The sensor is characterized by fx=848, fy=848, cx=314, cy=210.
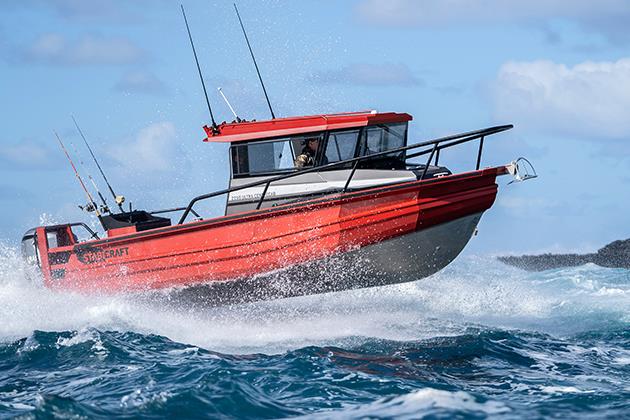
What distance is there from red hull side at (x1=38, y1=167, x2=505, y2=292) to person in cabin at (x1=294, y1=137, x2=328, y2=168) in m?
0.83

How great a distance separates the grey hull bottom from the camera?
39.8ft

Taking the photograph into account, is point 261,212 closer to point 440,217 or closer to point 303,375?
point 440,217

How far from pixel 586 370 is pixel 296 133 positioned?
527 cm

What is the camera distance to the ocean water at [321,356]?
312 inches

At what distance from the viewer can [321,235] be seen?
1202 centimetres

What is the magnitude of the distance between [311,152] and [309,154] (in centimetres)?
4

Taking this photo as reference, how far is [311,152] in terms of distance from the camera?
12.5 metres

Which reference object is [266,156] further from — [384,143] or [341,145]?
[384,143]

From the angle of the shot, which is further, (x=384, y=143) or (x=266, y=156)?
(x=266, y=156)

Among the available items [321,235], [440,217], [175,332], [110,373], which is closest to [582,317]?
[440,217]

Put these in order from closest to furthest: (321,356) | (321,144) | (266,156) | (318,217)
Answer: (321,356) < (318,217) < (321,144) < (266,156)

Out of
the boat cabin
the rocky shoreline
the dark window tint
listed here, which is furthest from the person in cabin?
the rocky shoreline

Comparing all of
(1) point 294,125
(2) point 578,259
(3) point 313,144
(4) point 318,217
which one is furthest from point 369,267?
(2) point 578,259

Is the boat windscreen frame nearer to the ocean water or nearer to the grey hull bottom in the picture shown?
the grey hull bottom
